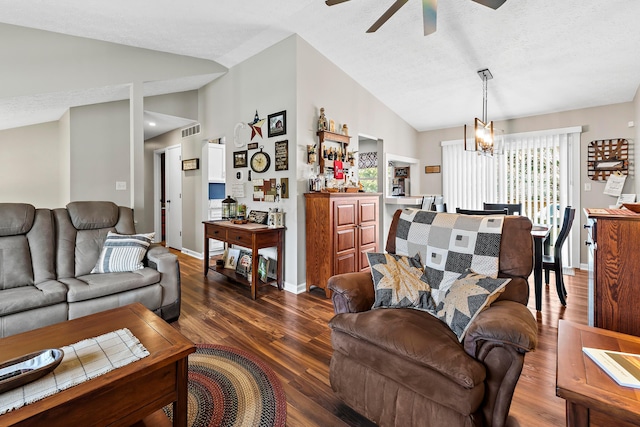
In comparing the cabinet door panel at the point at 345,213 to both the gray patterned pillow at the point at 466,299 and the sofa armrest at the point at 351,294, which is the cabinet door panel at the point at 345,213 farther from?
the gray patterned pillow at the point at 466,299

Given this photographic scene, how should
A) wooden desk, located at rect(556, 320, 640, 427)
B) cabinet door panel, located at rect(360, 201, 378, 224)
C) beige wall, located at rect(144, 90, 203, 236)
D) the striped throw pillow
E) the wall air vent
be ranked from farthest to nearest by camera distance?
the wall air vent → beige wall, located at rect(144, 90, 203, 236) → cabinet door panel, located at rect(360, 201, 378, 224) → the striped throw pillow → wooden desk, located at rect(556, 320, 640, 427)

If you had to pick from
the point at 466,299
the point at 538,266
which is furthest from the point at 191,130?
the point at 538,266

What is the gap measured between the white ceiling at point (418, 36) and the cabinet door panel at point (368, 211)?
179cm

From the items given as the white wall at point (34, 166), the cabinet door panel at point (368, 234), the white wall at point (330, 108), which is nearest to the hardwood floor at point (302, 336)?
the white wall at point (330, 108)

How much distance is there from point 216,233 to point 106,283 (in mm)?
1608

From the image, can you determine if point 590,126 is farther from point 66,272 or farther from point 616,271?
point 66,272

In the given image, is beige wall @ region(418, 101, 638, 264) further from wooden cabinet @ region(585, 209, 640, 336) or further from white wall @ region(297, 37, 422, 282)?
wooden cabinet @ region(585, 209, 640, 336)

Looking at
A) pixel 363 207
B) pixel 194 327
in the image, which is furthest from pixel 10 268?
pixel 363 207

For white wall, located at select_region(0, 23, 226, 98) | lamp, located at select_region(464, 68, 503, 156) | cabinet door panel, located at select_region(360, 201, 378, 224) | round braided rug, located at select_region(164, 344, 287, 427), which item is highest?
white wall, located at select_region(0, 23, 226, 98)

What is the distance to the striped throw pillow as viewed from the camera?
2.55m

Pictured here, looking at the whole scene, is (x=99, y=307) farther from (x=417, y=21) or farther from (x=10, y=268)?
(x=417, y=21)

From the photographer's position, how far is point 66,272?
247cm

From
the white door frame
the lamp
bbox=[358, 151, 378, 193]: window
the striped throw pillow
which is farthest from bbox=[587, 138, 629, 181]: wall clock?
the white door frame

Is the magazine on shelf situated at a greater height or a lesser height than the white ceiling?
lesser
